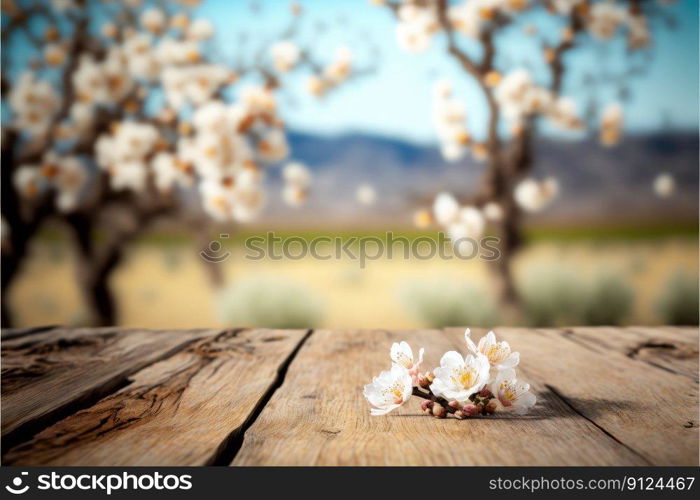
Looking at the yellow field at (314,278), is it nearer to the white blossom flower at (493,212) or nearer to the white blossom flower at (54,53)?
the white blossom flower at (493,212)

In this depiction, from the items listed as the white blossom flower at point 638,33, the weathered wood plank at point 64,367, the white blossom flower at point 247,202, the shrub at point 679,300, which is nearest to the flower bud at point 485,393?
the weathered wood plank at point 64,367

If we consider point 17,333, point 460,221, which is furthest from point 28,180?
point 460,221

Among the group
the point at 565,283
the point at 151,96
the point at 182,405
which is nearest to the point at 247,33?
the point at 151,96

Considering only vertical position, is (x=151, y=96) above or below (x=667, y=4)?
below

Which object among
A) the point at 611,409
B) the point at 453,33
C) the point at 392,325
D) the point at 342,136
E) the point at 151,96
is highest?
the point at 453,33

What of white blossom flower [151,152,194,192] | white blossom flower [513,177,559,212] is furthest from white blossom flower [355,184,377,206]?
white blossom flower [151,152,194,192]

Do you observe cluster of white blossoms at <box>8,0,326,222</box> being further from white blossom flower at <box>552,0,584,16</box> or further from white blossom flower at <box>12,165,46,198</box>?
white blossom flower at <box>552,0,584,16</box>

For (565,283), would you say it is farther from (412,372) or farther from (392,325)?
(412,372)

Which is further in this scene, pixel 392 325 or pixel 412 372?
pixel 392 325
